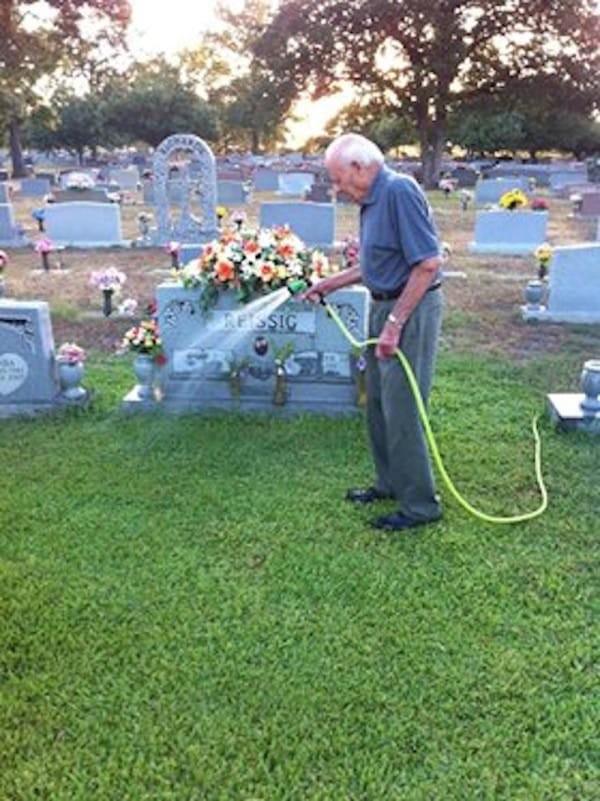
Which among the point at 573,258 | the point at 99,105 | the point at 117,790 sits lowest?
the point at 117,790

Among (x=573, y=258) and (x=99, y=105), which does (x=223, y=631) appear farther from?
(x=99, y=105)

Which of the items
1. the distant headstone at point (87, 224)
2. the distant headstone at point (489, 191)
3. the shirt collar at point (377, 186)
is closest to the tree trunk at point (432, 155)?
the distant headstone at point (489, 191)

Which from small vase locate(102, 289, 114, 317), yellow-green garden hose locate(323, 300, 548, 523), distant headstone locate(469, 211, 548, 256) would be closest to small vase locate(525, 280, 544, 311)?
yellow-green garden hose locate(323, 300, 548, 523)

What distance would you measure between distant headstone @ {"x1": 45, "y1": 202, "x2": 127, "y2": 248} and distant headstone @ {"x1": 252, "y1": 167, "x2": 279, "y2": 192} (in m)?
13.3

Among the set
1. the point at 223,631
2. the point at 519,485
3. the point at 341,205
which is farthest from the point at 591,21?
the point at 223,631

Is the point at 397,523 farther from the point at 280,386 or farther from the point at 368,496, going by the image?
the point at 280,386

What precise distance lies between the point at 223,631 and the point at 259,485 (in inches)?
49.5

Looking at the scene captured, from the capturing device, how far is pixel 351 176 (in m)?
3.10

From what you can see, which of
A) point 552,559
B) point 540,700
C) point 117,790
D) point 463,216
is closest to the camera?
point 117,790

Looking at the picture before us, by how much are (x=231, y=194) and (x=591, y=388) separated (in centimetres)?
1740

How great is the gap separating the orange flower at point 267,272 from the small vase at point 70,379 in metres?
1.45

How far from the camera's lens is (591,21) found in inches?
1070

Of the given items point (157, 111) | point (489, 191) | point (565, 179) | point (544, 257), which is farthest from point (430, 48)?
point (544, 257)

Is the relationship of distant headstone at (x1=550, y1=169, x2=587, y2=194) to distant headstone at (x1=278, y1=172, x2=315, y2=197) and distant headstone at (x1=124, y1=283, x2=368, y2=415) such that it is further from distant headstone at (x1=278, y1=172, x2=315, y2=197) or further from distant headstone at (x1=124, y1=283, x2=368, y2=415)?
distant headstone at (x1=124, y1=283, x2=368, y2=415)
